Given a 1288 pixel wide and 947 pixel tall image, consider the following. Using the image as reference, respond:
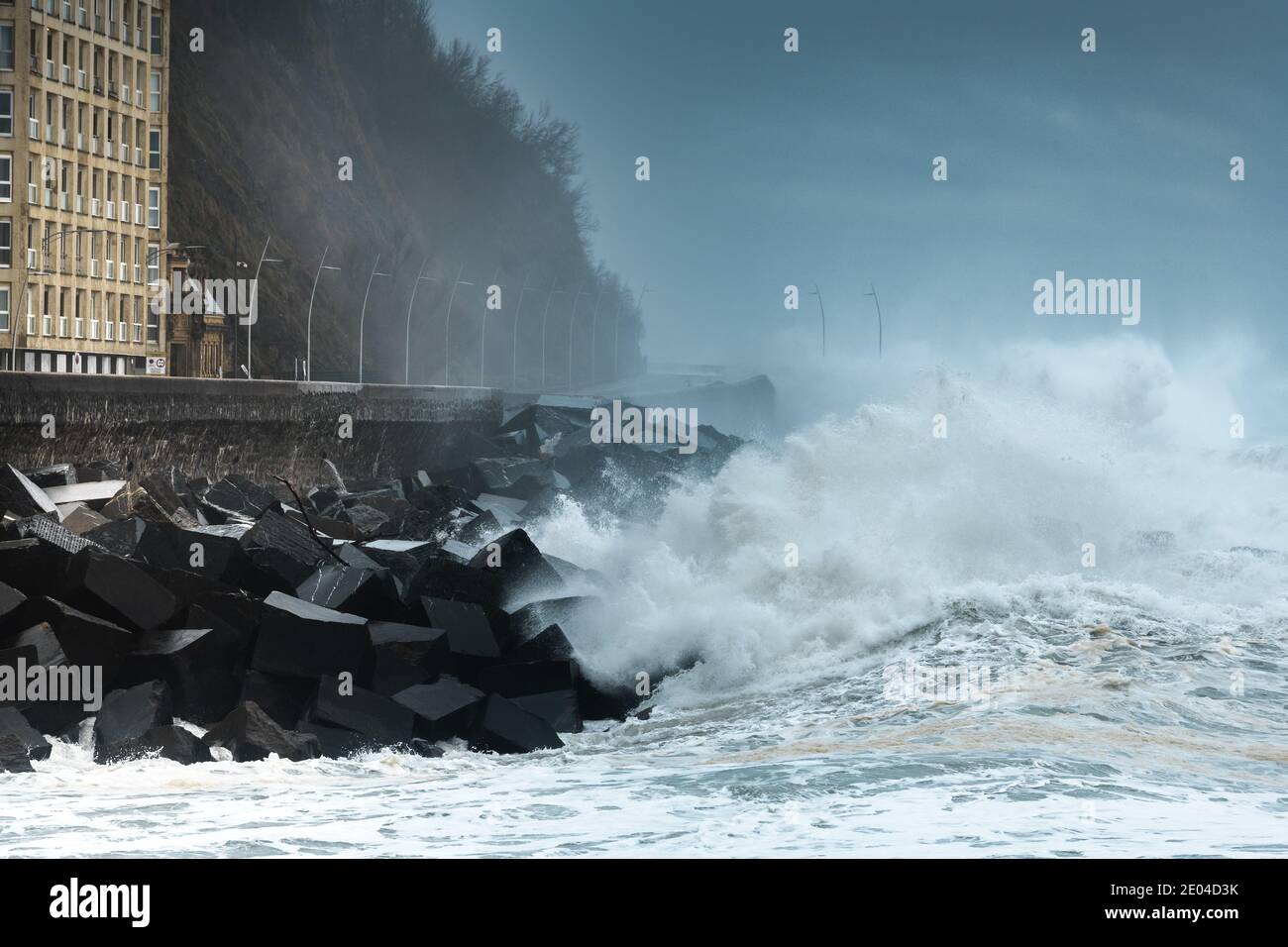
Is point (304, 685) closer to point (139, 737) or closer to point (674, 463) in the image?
point (139, 737)

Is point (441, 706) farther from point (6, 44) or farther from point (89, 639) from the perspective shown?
point (6, 44)

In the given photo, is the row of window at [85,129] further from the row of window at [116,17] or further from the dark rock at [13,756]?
the dark rock at [13,756]

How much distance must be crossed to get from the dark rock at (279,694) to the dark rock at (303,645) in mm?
66

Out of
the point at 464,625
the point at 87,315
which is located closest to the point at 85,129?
the point at 87,315

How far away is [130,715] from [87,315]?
49625mm

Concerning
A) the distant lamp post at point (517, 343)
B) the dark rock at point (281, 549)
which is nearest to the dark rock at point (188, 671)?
the dark rock at point (281, 549)

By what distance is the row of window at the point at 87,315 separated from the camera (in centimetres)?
5344

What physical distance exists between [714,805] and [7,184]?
165 ft

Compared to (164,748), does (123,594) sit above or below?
above

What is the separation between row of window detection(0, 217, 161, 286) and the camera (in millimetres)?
53094

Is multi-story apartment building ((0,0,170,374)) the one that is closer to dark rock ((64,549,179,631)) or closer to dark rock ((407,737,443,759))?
dark rock ((64,549,179,631))

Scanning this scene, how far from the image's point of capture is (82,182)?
187ft

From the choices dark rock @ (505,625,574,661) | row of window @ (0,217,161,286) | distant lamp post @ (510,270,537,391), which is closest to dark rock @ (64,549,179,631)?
dark rock @ (505,625,574,661)

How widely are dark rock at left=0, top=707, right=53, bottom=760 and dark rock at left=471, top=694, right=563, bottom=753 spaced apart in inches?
112
